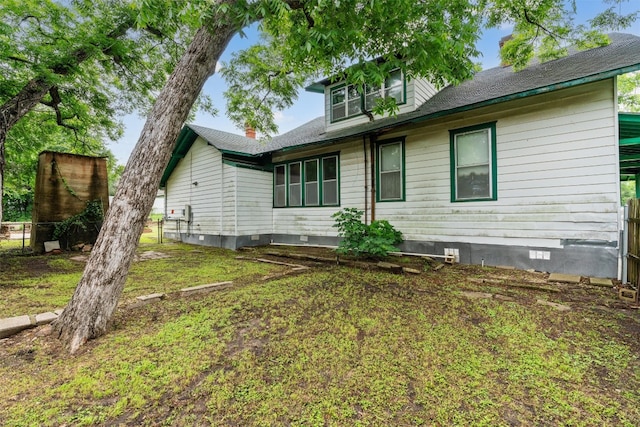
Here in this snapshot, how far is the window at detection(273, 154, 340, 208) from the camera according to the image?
8617mm

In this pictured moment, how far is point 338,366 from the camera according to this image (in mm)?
2131

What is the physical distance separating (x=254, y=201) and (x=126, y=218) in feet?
23.2

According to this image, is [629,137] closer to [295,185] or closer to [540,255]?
[540,255]

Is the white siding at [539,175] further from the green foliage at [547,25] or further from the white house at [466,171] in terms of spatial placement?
the green foliage at [547,25]

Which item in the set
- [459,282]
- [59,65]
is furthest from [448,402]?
[59,65]

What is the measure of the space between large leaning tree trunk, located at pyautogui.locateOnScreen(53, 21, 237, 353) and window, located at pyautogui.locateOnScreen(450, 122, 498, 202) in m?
5.55

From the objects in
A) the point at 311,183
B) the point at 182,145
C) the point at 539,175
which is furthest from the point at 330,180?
the point at 182,145

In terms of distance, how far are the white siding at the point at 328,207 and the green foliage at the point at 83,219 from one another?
5.67 m

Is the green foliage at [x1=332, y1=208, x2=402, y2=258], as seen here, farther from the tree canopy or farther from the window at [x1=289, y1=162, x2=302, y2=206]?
the tree canopy

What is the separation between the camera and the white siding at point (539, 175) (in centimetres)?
471

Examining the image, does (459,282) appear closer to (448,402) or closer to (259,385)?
(448,402)

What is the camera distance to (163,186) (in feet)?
41.9

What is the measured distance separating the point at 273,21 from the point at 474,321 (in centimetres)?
481

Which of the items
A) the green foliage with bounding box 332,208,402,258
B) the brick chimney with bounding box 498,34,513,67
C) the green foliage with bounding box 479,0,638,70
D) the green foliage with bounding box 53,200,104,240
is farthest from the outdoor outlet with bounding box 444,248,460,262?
the green foliage with bounding box 53,200,104,240
